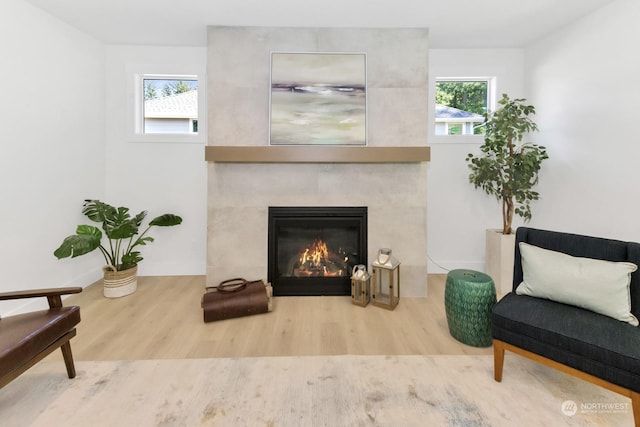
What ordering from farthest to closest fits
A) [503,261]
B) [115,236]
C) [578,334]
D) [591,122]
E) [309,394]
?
[503,261], [115,236], [591,122], [309,394], [578,334]

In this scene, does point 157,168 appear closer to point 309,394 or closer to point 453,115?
point 309,394

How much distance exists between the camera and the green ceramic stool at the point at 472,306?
2064mm

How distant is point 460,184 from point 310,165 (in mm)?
1902

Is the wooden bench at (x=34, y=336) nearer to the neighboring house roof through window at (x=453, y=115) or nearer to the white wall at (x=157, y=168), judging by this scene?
the white wall at (x=157, y=168)

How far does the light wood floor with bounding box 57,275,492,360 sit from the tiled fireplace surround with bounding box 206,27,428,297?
46cm

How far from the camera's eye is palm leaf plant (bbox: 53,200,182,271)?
2.53 m

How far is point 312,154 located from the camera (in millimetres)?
2701

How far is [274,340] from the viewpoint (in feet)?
7.36

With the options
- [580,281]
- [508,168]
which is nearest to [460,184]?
Result: [508,168]

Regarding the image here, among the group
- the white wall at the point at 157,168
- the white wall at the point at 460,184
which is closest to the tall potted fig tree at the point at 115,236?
the white wall at the point at 157,168

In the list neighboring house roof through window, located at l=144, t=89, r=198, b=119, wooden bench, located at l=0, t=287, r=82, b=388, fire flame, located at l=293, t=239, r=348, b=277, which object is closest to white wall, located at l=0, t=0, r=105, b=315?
neighboring house roof through window, located at l=144, t=89, r=198, b=119

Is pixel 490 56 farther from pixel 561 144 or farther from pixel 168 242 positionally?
pixel 168 242

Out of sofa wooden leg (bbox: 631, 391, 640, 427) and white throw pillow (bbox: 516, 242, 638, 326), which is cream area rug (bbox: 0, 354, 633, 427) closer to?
sofa wooden leg (bbox: 631, 391, 640, 427)

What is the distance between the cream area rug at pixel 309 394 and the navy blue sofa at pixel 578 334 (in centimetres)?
21
